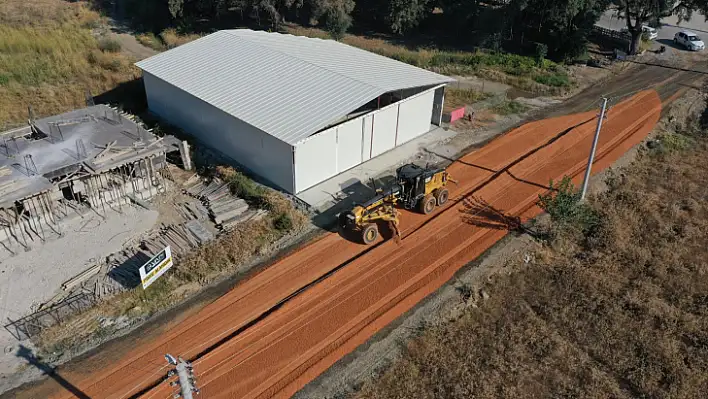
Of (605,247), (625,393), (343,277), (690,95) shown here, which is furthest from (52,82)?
(690,95)

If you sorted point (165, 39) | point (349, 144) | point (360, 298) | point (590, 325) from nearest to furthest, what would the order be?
point (590, 325), point (360, 298), point (349, 144), point (165, 39)

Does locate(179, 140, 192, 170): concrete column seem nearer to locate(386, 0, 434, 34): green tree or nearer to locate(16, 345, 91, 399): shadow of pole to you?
locate(16, 345, 91, 399): shadow of pole

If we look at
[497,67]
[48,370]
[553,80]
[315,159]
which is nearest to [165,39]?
[497,67]

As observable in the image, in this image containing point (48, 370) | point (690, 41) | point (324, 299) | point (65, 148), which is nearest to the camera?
point (48, 370)

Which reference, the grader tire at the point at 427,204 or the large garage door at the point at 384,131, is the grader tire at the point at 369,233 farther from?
the large garage door at the point at 384,131

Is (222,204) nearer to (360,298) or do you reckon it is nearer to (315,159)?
(315,159)

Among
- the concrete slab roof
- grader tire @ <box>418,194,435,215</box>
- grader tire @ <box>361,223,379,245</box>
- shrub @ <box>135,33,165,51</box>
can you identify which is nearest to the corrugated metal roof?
the concrete slab roof
